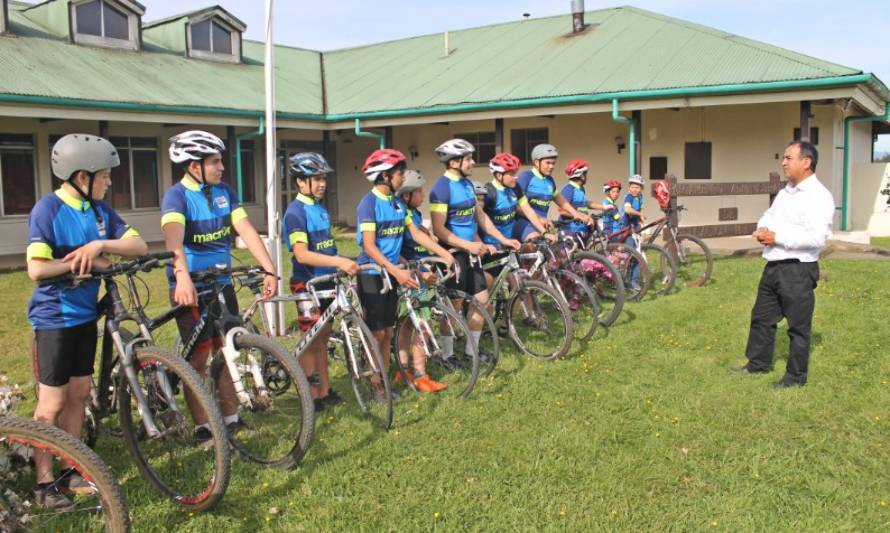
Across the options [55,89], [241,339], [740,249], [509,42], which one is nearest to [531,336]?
[241,339]

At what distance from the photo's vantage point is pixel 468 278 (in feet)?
20.6

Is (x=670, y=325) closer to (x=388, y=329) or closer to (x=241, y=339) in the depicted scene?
(x=388, y=329)

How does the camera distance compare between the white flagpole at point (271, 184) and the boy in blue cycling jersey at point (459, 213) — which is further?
the white flagpole at point (271, 184)

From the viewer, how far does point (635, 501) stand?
3.72 meters

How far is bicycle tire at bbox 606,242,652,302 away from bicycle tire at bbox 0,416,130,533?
6.49 metres

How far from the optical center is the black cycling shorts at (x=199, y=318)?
4.28 metres

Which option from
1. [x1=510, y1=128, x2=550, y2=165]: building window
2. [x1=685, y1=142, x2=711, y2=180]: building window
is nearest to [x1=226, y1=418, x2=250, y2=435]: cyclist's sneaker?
[x1=685, y1=142, x2=711, y2=180]: building window

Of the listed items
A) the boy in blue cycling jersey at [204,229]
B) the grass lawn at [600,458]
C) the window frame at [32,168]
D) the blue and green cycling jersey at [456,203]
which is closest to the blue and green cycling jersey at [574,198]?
the grass lawn at [600,458]

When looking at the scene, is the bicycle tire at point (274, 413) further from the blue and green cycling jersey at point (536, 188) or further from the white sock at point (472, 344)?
the blue and green cycling jersey at point (536, 188)

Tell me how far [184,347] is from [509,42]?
1593 centimetres

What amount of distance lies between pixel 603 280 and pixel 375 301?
3.51 meters

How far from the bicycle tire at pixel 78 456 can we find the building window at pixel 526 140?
49.7 feet

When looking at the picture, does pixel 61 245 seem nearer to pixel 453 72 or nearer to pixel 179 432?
pixel 179 432

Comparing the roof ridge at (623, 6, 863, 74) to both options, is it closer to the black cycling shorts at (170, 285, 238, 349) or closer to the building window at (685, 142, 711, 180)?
the building window at (685, 142, 711, 180)
